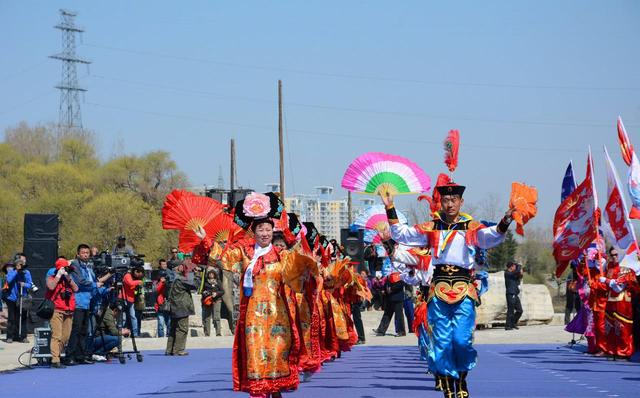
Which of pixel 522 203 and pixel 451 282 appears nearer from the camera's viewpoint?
pixel 522 203

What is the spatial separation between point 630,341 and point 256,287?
354 inches

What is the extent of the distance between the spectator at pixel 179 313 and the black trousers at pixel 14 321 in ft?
13.8

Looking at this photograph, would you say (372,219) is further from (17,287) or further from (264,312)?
(264,312)

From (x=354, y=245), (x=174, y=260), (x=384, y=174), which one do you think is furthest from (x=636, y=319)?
(x=174, y=260)

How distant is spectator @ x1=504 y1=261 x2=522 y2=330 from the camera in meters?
25.3

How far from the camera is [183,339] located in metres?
18.8

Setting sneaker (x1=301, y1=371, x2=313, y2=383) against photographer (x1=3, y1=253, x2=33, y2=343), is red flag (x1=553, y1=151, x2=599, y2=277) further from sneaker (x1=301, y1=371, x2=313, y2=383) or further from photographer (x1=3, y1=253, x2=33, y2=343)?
photographer (x1=3, y1=253, x2=33, y2=343)

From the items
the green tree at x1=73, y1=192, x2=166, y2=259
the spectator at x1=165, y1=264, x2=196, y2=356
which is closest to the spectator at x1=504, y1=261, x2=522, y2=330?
the spectator at x1=165, y1=264, x2=196, y2=356

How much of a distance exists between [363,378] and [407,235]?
4.28 metres

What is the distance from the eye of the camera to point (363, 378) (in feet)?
46.2

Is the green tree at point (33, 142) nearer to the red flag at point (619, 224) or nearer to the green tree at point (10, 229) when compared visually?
the green tree at point (10, 229)

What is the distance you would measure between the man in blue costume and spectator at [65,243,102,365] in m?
7.04

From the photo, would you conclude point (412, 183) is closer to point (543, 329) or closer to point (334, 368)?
point (334, 368)

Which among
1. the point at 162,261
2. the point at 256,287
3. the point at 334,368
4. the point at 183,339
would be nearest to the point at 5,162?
the point at 162,261
